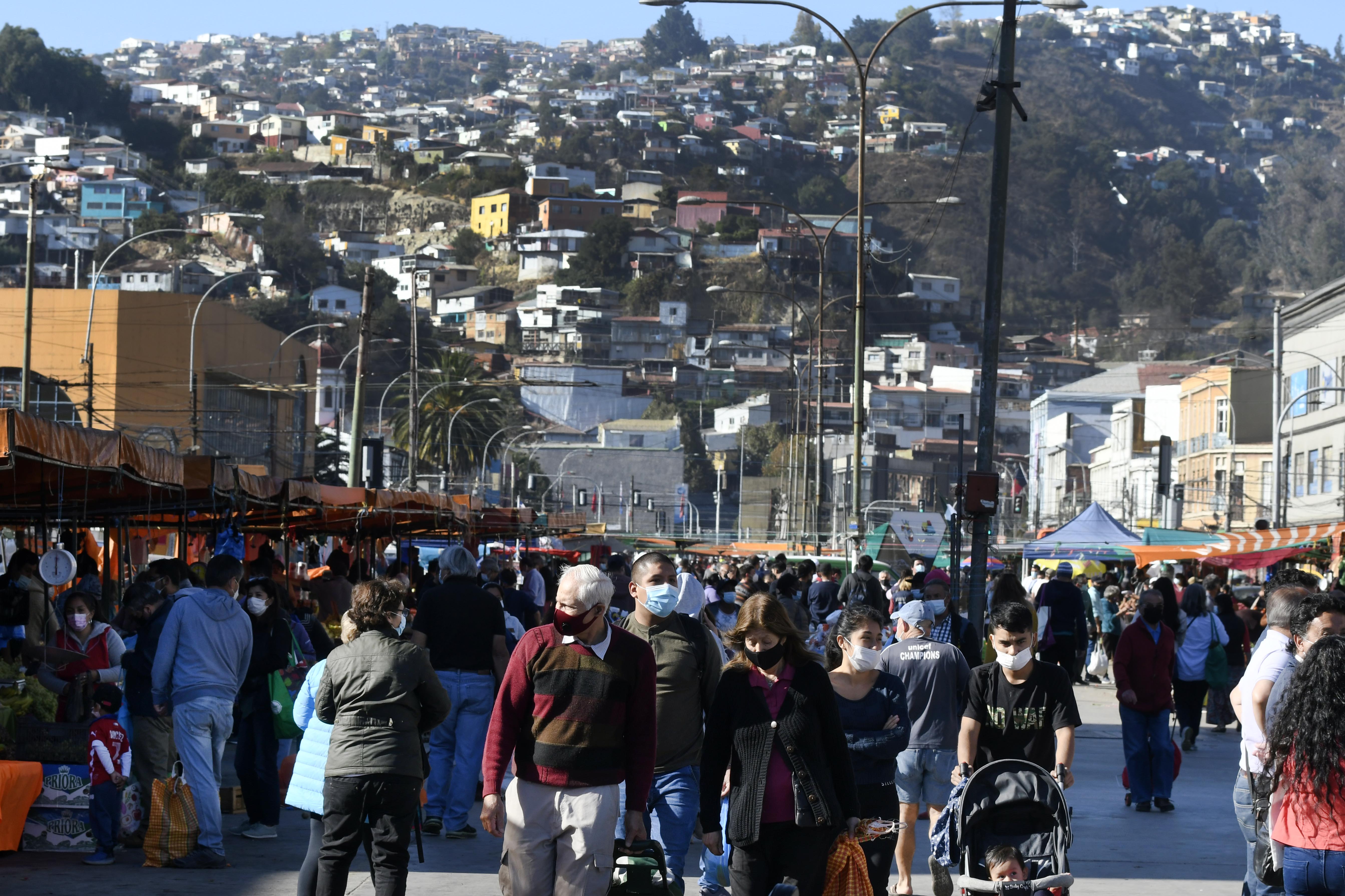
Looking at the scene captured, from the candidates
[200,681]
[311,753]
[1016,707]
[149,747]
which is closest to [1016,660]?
[1016,707]

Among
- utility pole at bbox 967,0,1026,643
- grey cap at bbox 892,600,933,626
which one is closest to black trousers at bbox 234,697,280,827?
grey cap at bbox 892,600,933,626

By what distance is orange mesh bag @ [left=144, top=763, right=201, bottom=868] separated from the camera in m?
9.50

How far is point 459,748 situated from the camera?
34.4 feet

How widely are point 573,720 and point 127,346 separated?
195 feet

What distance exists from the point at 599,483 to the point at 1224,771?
10329cm

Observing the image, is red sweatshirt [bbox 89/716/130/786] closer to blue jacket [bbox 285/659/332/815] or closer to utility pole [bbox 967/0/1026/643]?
blue jacket [bbox 285/659/332/815]

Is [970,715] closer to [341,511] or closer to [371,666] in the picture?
[371,666]

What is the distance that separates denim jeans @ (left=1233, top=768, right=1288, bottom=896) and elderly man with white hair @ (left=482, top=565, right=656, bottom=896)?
2.72 metres

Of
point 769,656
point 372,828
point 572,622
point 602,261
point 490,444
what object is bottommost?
point 372,828

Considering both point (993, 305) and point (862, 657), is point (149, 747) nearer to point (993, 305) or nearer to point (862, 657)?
point (862, 657)

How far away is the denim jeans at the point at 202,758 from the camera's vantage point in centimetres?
959

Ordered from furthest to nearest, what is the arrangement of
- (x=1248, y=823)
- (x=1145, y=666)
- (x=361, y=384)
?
(x=361, y=384)
(x=1145, y=666)
(x=1248, y=823)

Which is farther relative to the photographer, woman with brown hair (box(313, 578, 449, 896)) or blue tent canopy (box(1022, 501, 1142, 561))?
blue tent canopy (box(1022, 501, 1142, 561))

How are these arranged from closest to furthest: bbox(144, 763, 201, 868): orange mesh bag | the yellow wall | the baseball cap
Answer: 1. bbox(144, 763, 201, 868): orange mesh bag
2. the baseball cap
3. the yellow wall
